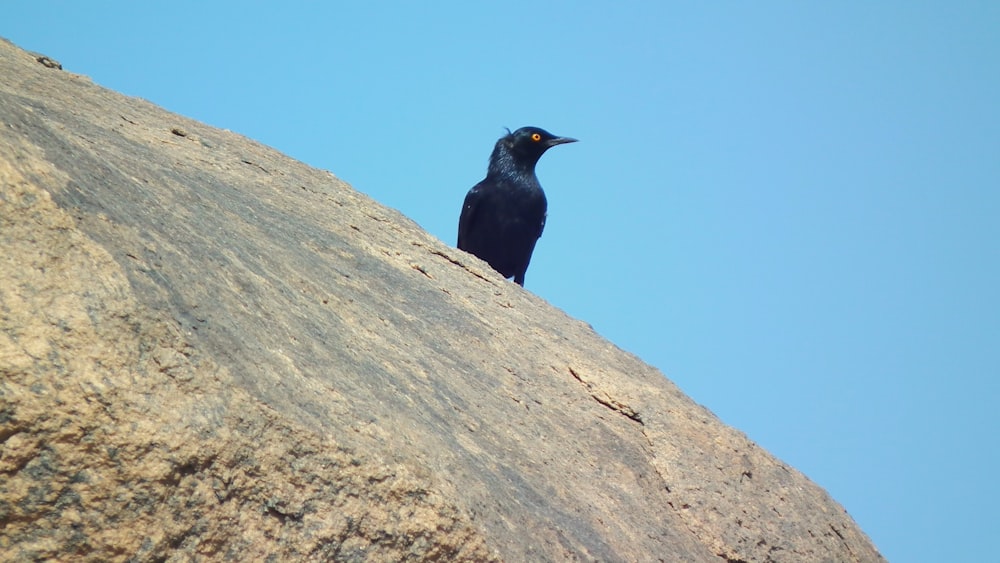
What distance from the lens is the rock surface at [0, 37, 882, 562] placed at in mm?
2826

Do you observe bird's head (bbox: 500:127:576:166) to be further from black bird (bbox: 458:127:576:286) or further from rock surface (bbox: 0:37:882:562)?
rock surface (bbox: 0:37:882:562)

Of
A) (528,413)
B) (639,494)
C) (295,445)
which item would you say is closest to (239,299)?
(295,445)

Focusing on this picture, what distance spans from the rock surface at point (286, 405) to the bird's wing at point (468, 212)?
582 centimetres

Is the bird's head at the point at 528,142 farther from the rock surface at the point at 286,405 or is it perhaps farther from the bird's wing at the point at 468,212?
the rock surface at the point at 286,405

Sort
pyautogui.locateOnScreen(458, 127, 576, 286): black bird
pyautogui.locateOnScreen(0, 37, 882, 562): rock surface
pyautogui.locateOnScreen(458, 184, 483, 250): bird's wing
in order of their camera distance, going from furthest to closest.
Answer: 1. pyautogui.locateOnScreen(458, 184, 483, 250): bird's wing
2. pyautogui.locateOnScreen(458, 127, 576, 286): black bird
3. pyautogui.locateOnScreen(0, 37, 882, 562): rock surface

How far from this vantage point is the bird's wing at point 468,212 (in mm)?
12164

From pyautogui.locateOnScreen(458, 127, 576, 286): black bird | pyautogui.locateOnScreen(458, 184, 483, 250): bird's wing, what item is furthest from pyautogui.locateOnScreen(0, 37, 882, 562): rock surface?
pyautogui.locateOnScreen(458, 184, 483, 250): bird's wing

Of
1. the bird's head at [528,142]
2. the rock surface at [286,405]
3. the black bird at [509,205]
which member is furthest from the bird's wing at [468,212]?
the rock surface at [286,405]

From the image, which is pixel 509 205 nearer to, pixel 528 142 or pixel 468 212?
A: pixel 468 212

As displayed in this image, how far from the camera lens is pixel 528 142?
39.9 ft

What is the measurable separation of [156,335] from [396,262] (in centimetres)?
302

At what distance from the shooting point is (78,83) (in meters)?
6.74

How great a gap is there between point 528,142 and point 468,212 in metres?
1.07

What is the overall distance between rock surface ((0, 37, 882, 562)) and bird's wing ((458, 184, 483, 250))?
5820 millimetres
